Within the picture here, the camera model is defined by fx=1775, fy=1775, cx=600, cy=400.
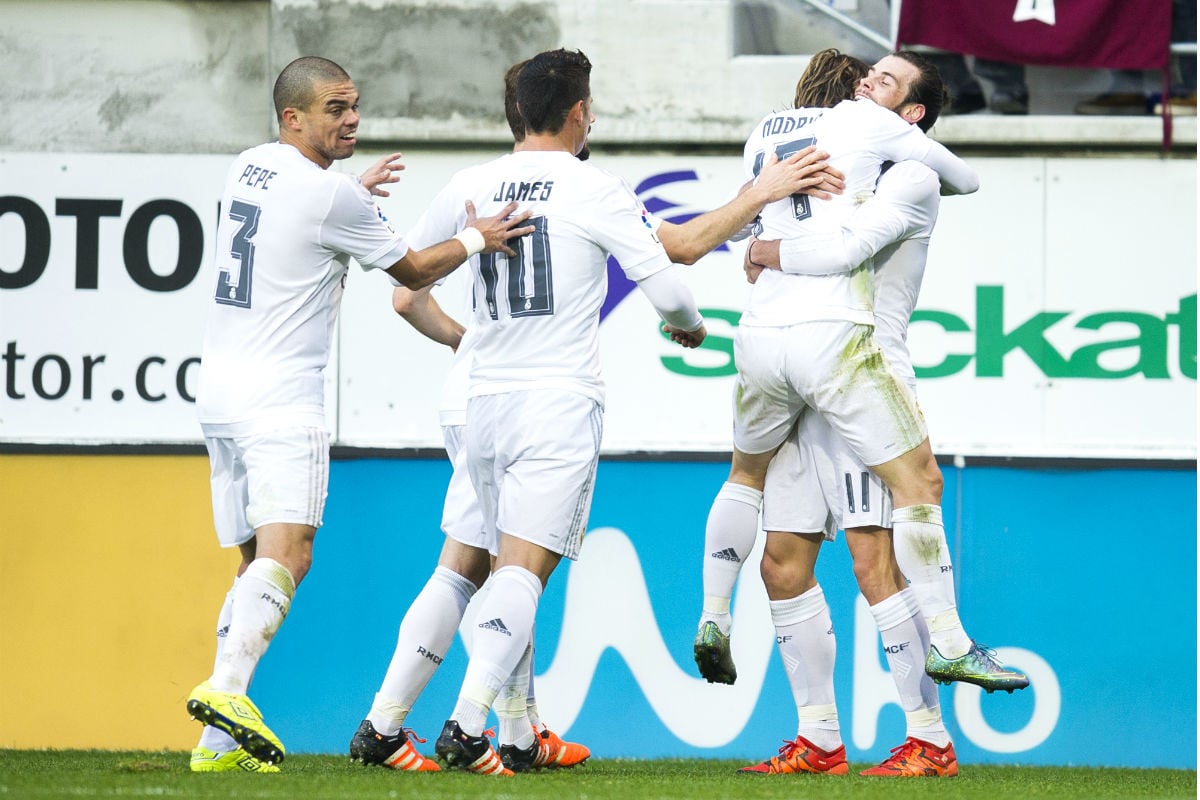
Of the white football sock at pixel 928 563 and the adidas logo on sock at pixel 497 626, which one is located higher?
the white football sock at pixel 928 563

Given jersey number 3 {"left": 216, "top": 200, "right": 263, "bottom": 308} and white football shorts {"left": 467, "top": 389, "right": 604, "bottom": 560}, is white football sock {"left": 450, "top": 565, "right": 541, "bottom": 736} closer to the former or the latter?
white football shorts {"left": 467, "top": 389, "right": 604, "bottom": 560}

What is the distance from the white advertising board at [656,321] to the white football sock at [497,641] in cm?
283

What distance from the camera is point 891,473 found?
548 centimetres

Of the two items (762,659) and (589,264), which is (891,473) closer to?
(589,264)

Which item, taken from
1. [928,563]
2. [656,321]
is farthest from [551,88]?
[656,321]

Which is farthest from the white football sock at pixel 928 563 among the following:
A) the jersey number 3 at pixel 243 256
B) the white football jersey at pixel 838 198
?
the jersey number 3 at pixel 243 256

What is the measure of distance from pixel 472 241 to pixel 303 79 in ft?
2.57

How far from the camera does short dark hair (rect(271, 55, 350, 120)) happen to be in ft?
17.6

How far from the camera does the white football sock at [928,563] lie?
17.6 feet

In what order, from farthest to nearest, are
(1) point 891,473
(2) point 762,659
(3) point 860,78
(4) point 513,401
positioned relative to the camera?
(2) point 762,659
(3) point 860,78
(1) point 891,473
(4) point 513,401

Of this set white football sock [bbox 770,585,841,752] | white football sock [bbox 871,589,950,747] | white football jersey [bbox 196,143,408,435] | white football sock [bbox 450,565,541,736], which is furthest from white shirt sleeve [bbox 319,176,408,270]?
white football sock [bbox 871,589,950,747]

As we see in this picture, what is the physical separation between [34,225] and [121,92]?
72cm

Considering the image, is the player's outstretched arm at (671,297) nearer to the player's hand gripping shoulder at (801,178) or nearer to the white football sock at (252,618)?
the player's hand gripping shoulder at (801,178)

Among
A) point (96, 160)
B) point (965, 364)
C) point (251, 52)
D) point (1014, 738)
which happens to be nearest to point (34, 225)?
point (96, 160)
